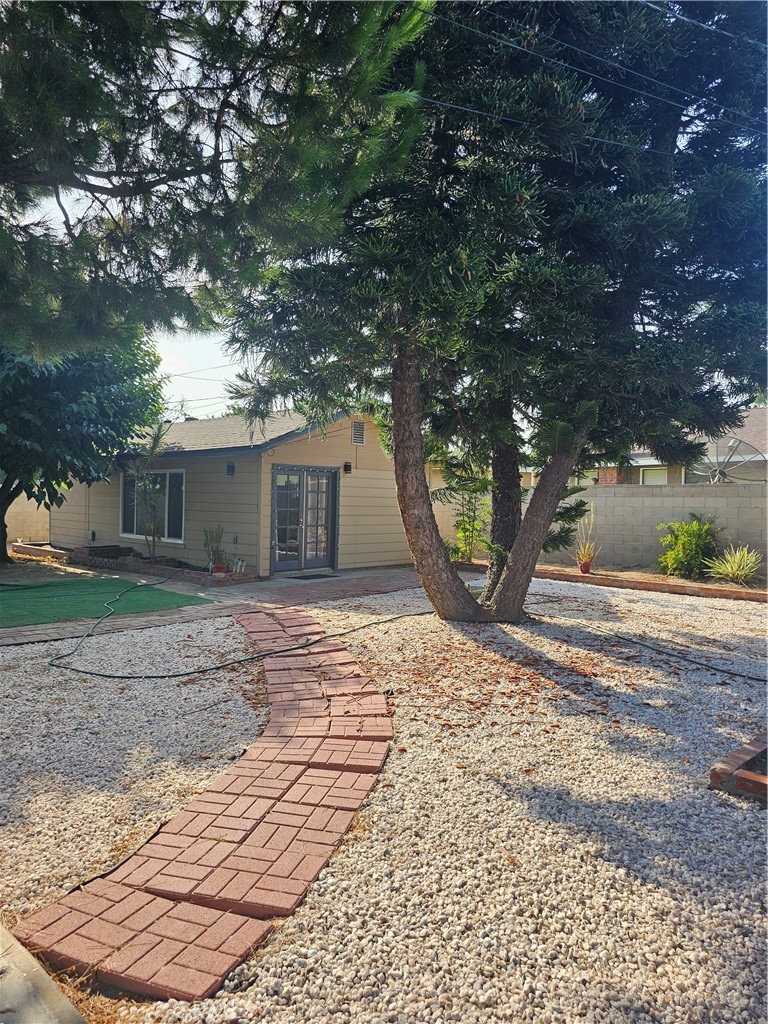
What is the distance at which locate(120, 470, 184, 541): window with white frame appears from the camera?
12844 mm

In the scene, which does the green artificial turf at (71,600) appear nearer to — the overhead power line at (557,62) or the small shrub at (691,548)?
the overhead power line at (557,62)

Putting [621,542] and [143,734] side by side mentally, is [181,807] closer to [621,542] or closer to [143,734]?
[143,734]

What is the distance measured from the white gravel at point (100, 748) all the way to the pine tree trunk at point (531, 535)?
276cm

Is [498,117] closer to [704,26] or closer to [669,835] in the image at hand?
[704,26]

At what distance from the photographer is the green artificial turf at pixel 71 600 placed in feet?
25.3

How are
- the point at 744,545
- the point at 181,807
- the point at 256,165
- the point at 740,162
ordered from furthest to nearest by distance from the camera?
the point at 744,545, the point at 740,162, the point at 256,165, the point at 181,807

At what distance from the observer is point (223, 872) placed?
2.47m

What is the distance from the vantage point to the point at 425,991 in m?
1.89

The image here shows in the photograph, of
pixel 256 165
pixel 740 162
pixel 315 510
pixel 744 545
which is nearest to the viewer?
pixel 256 165

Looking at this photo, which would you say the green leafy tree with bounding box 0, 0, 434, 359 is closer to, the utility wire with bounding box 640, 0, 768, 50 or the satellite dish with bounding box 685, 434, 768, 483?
the utility wire with bounding box 640, 0, 768, 50

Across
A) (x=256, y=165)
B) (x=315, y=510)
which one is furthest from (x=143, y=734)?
(x=315, y=510)

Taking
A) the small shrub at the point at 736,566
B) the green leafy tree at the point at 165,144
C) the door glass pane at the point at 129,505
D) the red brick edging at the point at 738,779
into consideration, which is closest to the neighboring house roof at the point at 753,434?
the small shrub at the point at 736,566

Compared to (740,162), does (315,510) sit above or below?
below

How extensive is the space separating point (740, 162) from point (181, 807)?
690cm
